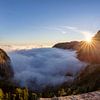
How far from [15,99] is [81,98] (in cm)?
15190

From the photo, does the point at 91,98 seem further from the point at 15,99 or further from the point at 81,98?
the point at 15,99

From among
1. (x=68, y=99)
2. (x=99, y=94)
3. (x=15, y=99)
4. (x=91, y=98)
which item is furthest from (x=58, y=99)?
(x=15, y=99)

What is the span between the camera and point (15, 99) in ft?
562

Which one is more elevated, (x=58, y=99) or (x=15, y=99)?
(x=58, y=99)

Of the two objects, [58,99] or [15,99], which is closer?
[58,99]

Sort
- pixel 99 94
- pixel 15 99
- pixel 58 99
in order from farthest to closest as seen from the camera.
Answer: pixel 15 99 → pixel 99 94 → pixel 58 99

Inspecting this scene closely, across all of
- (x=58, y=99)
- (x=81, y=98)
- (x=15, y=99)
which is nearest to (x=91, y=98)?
(x=81, y=98)

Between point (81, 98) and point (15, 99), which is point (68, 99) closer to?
point (81, 98)

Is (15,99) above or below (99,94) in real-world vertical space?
below

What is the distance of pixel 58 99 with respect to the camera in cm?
2375

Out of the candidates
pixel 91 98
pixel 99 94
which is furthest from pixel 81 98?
pixel 99 94

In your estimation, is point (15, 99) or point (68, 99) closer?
point (68, 99)

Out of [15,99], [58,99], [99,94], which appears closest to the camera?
[58,99]

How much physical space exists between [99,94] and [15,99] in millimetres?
150340
